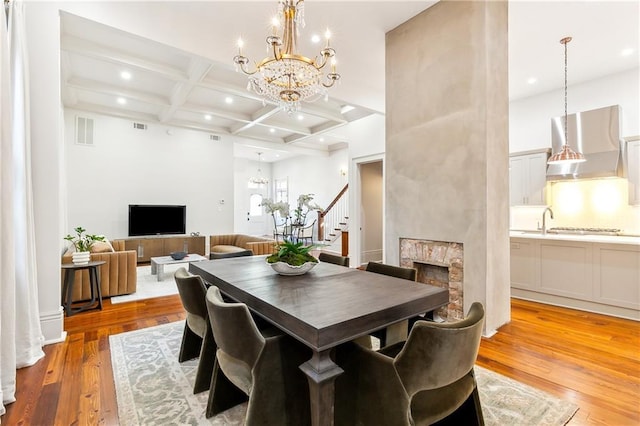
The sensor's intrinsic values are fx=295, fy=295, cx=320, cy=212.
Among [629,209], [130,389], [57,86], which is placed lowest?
[130,389]

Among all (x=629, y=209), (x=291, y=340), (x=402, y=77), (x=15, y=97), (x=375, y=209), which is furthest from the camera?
(x=375, y=209)

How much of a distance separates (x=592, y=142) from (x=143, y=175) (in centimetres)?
906

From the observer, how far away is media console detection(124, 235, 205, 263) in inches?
278

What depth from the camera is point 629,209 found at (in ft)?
14.5

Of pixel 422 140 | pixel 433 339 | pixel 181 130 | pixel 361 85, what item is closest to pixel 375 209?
pixel 361 85

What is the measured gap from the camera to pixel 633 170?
4273mm

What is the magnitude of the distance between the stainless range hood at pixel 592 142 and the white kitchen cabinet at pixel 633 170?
153mm

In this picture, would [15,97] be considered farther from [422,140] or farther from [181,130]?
[181,130]

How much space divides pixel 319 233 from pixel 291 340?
874cm

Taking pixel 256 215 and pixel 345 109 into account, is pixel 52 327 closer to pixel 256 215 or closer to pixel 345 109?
pixel 345 109

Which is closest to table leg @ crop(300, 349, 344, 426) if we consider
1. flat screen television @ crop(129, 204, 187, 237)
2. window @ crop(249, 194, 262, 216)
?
flat screen television @ crop(129, 204, 187, 237)

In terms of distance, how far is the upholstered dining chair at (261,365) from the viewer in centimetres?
144

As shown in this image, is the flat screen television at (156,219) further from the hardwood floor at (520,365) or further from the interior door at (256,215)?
the interior door at (256,215)

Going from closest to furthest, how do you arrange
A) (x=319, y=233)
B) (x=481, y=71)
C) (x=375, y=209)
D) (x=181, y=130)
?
(x=481, y=71) → (x=375, y=209) → (x=181, y=130) → (x=319, y=233)
